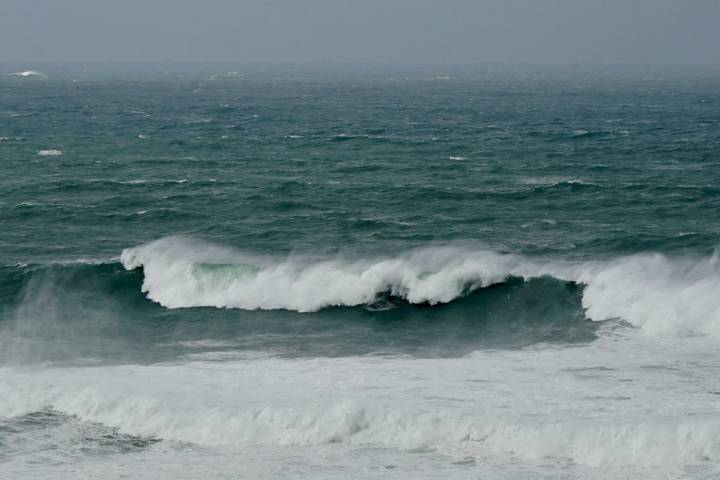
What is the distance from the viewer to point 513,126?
9238cm

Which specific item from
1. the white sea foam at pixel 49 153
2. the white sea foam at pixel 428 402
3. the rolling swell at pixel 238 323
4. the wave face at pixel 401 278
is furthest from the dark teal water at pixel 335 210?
the white sea foam at pixel 428 402

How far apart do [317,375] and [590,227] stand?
871 inches

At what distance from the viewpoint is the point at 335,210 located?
51.8m

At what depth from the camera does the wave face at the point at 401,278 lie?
37.1 m

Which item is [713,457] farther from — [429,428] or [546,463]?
[429,428]

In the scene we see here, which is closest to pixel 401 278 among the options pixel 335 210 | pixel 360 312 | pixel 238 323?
pixel 360 312

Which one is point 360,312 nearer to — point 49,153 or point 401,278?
point 401,278

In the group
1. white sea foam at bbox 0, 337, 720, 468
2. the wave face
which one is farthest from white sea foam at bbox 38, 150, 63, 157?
white sea foam at bbox 0, 337, 720, 468

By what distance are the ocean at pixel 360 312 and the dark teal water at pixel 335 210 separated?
196 millimetres

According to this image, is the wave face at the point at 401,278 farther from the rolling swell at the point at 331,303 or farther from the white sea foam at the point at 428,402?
the white sea foam at the point at 428,402

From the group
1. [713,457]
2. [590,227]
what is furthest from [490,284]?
[713,457]

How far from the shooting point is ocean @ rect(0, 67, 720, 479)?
2517 centimetres

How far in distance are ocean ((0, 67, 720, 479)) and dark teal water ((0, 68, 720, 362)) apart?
7.7 inches

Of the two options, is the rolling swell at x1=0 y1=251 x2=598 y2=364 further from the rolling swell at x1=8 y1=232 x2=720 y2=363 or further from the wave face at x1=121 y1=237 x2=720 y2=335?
the wave face at x1=121 y1=237 x2=720 y2=335
